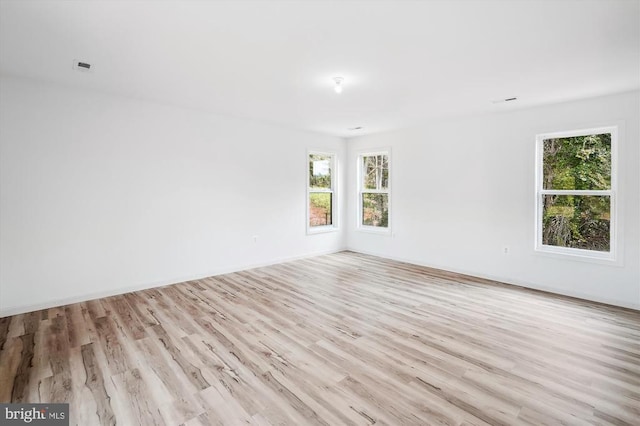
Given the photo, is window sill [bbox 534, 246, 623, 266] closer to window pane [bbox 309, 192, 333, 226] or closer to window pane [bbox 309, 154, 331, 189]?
window pane [bbox 309, 192, 333, 226]

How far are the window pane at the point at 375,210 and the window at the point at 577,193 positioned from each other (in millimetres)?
2625

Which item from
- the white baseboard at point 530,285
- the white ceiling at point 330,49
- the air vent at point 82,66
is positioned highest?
the air vent at point 82,66

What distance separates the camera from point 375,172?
656cm

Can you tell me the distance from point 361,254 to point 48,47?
18.2ft

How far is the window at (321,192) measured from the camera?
6.45 meters

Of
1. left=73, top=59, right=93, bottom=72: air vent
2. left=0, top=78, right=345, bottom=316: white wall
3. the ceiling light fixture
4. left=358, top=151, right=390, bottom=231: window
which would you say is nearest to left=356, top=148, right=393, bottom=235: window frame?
left=358, top=151, right=390, bottom=231: window

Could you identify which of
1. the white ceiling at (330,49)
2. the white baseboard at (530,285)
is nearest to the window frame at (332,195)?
the white baseboard at (530,285)

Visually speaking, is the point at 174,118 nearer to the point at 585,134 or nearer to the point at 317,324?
the point at 317,324

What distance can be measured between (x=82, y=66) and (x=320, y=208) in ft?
14.8

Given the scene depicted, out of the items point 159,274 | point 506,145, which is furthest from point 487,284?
point 159,274

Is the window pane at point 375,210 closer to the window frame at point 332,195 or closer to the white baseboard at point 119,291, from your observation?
the window frame at point 332,195

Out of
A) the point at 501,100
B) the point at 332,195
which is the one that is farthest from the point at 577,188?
the point at 332,195

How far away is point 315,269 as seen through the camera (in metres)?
5.40

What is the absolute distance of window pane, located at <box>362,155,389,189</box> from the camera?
20.9 ft
